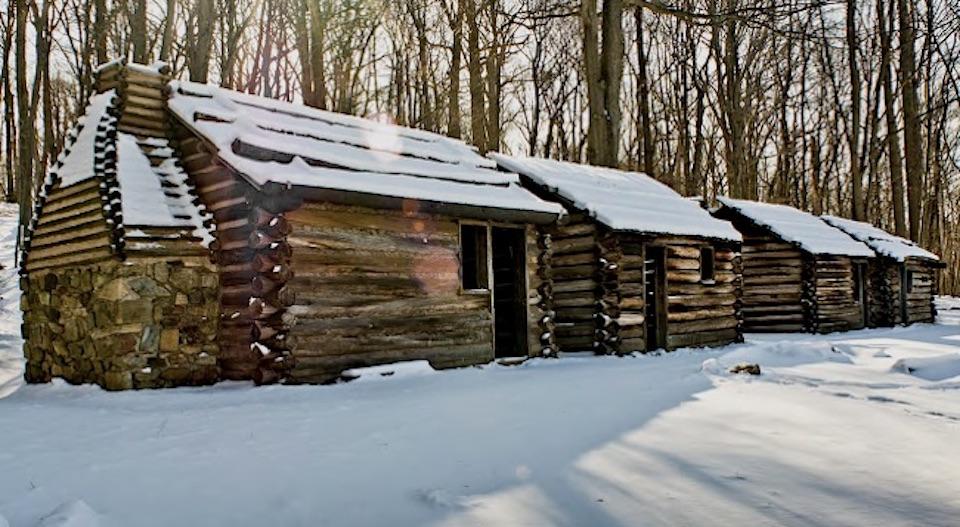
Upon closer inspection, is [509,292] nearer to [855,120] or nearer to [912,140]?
[912,140]

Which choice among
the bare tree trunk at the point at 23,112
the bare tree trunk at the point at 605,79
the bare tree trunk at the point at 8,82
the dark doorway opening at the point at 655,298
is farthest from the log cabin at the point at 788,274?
the bare tree trunk at the point at 8,82

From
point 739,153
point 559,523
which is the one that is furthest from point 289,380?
point 739,153

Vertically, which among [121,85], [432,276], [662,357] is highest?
[121,85]

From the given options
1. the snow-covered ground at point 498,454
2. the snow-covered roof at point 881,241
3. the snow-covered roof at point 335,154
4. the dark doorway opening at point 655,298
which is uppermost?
the snow-covered roof at point 335,154

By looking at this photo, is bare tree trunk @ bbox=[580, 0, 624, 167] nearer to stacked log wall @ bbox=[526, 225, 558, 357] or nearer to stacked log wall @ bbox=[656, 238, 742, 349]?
stacked log wall @ bbox=[656, 238, 742, 349]

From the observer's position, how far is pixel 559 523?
11.0ft

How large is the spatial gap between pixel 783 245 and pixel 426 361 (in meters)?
13.7

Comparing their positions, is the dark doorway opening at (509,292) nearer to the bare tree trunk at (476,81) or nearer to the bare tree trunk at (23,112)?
the bare tree trunk at (476,81)

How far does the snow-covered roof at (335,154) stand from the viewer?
8852 millimetres

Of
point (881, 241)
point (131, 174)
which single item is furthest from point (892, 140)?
point (131, 174)

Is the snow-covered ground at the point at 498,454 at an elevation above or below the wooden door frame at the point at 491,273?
below

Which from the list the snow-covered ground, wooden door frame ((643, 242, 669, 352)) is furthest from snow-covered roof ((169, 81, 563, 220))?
wooden door frame ((643, 242, 669, 352))

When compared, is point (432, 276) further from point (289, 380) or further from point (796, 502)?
point (796, 502)

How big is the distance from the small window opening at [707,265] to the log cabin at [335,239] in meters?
5.32
